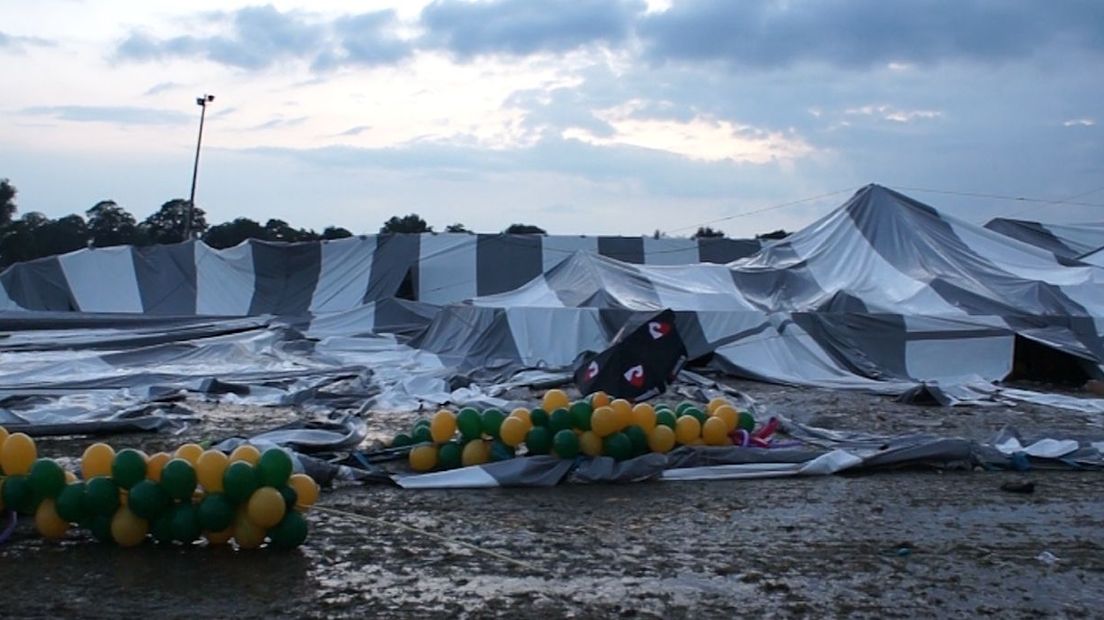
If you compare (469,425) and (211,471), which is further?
(469,425)

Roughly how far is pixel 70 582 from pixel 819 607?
2500 millimetres

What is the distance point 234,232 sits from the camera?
2575 centimetres

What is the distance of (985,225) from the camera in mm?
16016

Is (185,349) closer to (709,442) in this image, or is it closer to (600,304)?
(600,304)

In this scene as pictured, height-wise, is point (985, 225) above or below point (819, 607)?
above

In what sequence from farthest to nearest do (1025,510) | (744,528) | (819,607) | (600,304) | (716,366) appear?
(600,304), (716,366), (1025,510), (744,528), (819,607)

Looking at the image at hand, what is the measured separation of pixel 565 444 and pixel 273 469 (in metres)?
1.97

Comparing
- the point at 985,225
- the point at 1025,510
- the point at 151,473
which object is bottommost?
the point at 1025,510

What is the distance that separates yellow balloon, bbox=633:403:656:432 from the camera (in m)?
5.94

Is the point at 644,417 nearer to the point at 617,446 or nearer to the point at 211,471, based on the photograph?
the point at 617,446

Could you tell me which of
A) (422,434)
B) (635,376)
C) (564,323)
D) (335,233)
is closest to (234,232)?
(335,233)

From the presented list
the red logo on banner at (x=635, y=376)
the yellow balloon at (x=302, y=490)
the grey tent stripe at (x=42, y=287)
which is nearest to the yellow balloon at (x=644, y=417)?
the yellow balloon at (x=302, y=490)

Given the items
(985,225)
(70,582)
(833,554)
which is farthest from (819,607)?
(985,225)

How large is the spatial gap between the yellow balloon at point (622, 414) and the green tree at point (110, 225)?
77.2 ft
